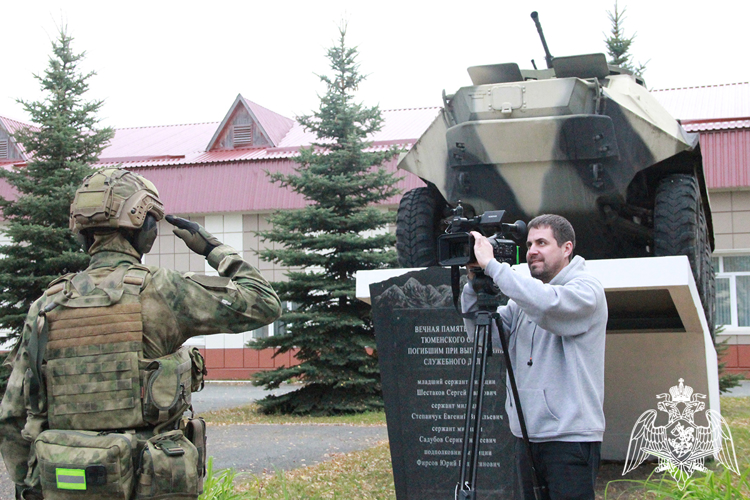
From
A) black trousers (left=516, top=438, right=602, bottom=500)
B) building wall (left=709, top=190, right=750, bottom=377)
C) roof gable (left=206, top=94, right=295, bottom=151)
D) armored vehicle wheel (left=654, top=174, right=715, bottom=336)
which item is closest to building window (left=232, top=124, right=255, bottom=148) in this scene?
roof gable (left=206, top=94, right=295, bottom=151)

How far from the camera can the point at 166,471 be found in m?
2.90

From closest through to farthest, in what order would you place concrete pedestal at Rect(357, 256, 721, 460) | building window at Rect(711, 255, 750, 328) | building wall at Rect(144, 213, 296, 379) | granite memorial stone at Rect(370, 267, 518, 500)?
granite memorial stone at Rect(370, 267, 518, 500), concrete pedestal at Rect(357, 256, 721, 460), building window at Rect(711, 255, 750, 328), building wall at Rect(144, 213, 296, 379)

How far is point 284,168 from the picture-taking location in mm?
18266

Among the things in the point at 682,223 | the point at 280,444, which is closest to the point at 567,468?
the point at 682,223

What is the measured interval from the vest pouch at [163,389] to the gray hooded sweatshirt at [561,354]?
1216 mm

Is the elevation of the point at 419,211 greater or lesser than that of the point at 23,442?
greater

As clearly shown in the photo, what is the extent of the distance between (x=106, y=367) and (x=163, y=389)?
216mm

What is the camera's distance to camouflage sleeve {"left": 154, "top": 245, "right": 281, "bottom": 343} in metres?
3.08

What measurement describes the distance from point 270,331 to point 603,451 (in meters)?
13.9

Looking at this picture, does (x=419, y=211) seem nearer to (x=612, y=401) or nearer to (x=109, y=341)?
(x=612, y=401)

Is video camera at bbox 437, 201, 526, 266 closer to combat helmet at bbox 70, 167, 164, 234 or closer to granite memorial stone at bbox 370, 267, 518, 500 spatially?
combat helmet at bbox 70, 167, 164, 234

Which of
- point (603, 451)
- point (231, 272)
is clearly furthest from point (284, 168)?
point (231, 272)

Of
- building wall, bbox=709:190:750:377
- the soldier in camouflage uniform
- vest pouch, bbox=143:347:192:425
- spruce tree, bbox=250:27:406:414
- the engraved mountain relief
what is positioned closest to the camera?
vest pouch, bbox=143:347:192:425

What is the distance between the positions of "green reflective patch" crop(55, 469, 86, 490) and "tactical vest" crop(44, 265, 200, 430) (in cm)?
18
